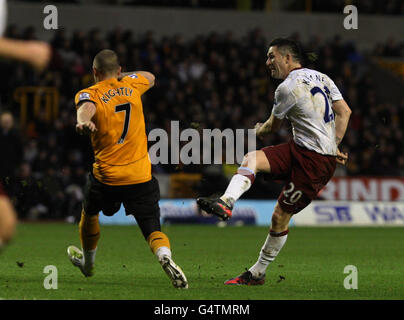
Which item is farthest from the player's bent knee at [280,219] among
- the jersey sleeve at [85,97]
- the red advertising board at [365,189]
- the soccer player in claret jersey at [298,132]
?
the red advertising board at [365,189]

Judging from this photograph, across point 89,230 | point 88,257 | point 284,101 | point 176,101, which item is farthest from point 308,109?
point 176,101

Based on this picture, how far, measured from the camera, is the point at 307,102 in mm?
7703

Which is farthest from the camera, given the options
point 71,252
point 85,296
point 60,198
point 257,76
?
point 257,76

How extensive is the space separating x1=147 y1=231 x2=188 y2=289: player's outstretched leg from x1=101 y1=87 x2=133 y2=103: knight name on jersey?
128cm

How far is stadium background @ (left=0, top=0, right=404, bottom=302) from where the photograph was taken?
9.08 m

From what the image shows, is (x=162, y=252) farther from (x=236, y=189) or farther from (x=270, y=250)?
(x=270, y=250)

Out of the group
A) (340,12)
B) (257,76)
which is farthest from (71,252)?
(340,12)

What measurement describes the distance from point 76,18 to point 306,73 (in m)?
17.9

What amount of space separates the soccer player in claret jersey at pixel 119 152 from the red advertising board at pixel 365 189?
41.6ft

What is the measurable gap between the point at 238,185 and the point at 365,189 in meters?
13.6

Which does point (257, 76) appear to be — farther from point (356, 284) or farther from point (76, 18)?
point (356, 284)

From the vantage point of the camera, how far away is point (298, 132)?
7.82 meters

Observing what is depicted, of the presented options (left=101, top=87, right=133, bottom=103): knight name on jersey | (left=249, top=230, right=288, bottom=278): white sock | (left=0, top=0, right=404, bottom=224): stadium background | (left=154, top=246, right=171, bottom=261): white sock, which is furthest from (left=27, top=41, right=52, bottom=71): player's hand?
(left=0, top=0, right=404, bottom=224): stadium background

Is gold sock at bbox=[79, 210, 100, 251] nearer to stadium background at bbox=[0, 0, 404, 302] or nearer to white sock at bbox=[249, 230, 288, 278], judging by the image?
stadium background at bbox=[0, 0, 404, 302]
